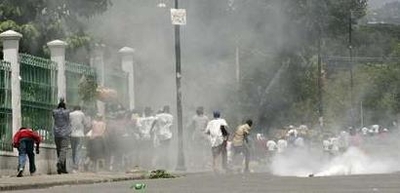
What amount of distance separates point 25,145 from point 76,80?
519 cm

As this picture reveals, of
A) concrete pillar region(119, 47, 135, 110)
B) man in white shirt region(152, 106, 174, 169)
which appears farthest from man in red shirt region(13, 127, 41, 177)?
concrete pillar region(119, 47, 135, 110)

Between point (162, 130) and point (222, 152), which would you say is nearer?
point (222, 152)

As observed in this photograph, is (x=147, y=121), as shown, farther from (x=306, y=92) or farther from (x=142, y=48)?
(x=306, y=92)

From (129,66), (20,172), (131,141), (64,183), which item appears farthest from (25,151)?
(129,66)

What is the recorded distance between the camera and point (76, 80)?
27000 mm

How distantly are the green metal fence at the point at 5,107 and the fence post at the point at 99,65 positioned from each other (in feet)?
17.0

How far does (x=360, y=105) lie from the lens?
60812 millimetres

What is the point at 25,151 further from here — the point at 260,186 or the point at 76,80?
the point at 260,186

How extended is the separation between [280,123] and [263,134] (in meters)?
1.18

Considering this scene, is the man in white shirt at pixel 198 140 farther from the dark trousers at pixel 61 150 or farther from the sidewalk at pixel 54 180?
the sidewalk at pixel 54 180

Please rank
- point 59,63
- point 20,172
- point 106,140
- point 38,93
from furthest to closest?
point 106,140 → point 59,63 → point 38,93 → point 20,172

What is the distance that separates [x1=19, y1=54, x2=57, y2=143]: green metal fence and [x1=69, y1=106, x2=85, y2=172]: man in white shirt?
67cm

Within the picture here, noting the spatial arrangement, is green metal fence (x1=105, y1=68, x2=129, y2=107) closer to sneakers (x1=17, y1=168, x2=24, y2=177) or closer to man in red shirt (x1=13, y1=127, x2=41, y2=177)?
man in red shirt (x1=13, y1=127, x2=41, y2=177)

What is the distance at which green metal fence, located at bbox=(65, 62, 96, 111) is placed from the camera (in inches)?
1039
